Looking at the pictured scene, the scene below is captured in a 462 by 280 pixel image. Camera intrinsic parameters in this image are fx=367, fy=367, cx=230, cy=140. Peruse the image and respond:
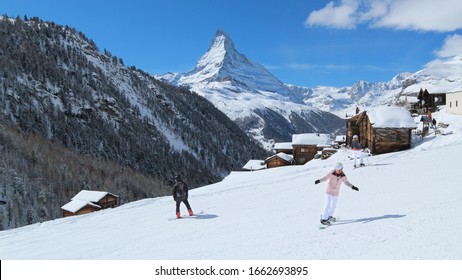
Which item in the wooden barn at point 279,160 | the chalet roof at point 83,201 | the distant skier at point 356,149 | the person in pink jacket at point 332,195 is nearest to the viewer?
the person in pink jacket at point 332,195

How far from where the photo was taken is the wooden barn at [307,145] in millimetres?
68750

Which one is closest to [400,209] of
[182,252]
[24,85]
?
[182,252]

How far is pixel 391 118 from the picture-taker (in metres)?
36.1

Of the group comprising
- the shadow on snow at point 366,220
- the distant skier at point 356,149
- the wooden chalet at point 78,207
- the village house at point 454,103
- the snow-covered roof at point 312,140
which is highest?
the village house at point 454,103

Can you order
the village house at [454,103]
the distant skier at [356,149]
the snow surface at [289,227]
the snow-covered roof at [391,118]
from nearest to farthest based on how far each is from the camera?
the snow surface at [289,227] → the distant skier at [356,149] → the snow-covered roof at [391,118] → the village house at [454,103]

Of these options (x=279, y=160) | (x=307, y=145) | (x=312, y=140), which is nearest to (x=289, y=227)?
(x=307, y=145)

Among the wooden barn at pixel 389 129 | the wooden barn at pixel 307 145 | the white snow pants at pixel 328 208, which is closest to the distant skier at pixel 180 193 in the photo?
the white snow pants at pixel 328 208

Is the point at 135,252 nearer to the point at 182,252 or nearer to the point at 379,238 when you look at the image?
the point at 182,252

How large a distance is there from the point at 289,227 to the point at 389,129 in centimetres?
2803

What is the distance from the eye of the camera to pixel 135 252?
35.6ft

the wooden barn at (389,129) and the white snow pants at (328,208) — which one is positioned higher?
the wooden barn at (389,129)

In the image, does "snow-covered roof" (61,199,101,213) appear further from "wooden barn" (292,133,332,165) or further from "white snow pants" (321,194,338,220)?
"white snow pants" (321,194,338,220)

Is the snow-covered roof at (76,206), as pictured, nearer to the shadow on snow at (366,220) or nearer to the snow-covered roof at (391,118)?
the snow-covered roof at (391,118)
